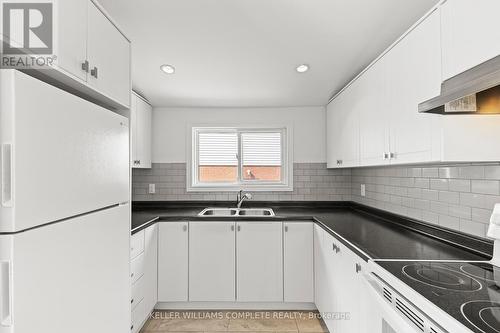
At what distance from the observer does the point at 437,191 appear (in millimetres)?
1902

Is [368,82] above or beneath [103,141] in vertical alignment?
above

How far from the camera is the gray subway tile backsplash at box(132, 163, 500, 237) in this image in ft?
5.13

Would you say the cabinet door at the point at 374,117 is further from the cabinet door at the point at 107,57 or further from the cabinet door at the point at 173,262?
the cabinet door at the point at 173,262

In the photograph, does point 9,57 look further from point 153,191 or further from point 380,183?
point 380,183

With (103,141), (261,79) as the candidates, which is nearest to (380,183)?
(261,79)

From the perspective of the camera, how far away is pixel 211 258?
269 cm

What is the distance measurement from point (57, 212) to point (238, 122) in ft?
8.35

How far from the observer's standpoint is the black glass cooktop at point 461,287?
0.88 m

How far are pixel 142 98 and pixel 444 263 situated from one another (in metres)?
2.96

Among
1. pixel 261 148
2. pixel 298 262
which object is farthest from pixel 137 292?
pixel 261 148

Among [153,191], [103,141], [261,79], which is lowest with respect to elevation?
[153,191]

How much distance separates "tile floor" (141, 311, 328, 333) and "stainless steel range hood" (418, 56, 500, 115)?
204 centimetres

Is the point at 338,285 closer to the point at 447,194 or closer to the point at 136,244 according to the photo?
the point at 447,194

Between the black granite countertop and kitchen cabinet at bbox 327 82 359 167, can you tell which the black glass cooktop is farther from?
kitchen cabinet at bbox 327 82 359 167
